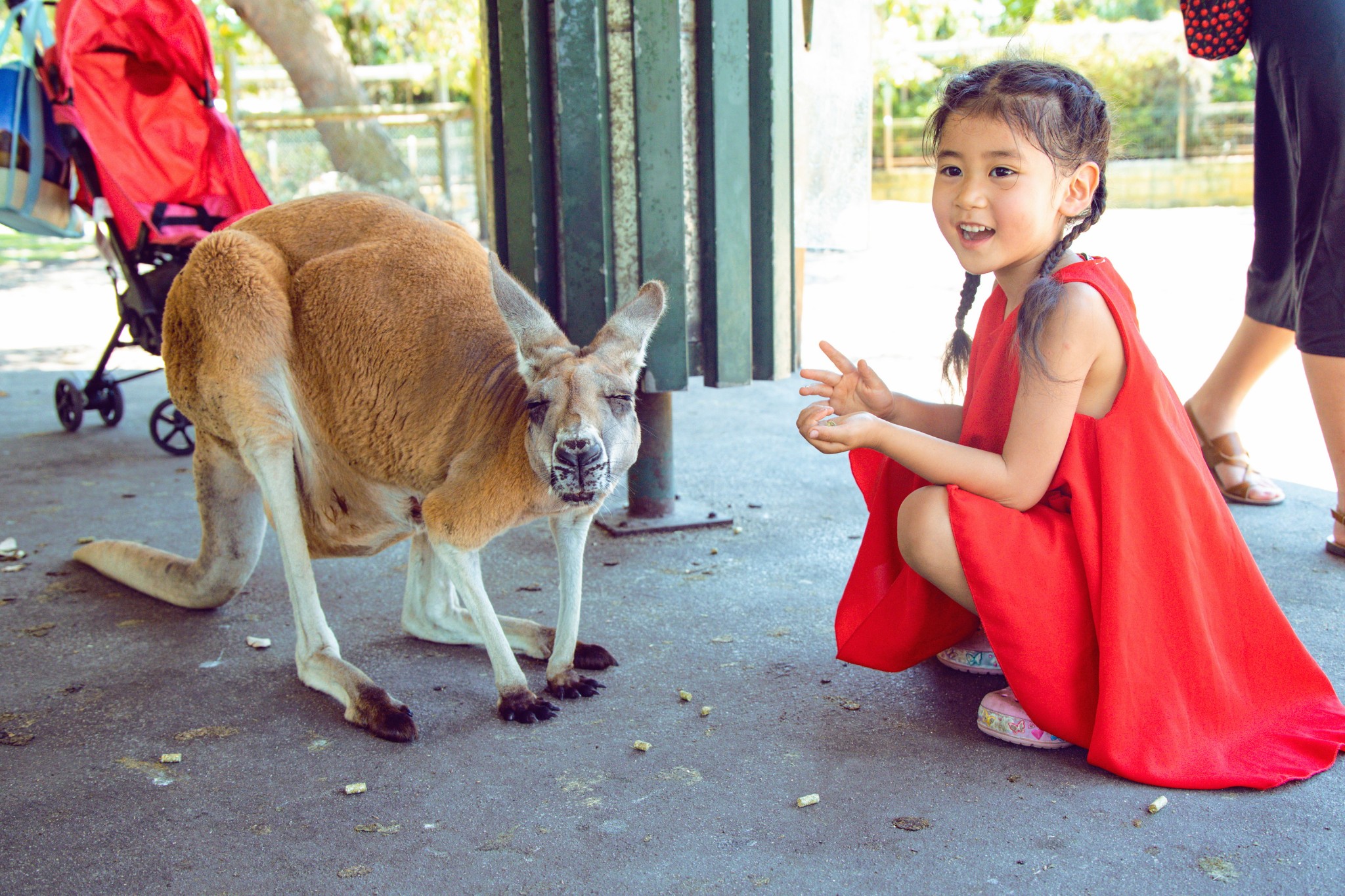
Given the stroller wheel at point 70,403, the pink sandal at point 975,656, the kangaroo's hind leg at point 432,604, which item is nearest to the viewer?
the pink sandal at point 975,656

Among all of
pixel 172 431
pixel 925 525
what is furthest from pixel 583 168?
pixel 172 431

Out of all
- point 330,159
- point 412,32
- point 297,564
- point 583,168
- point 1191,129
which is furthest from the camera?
point 412,32

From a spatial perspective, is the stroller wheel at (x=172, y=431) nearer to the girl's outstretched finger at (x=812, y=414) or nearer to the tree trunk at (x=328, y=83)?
the girl's outstretched finger at (x=812, y=414)

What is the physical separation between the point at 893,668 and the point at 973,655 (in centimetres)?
21

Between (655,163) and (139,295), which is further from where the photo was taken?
(139,295)

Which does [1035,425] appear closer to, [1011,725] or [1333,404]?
[1011,725]

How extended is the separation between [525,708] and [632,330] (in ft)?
2.85

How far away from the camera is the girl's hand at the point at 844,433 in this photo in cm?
216

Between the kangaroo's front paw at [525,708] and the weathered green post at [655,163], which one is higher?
the weathered green post at [655,163]

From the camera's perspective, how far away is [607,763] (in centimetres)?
223

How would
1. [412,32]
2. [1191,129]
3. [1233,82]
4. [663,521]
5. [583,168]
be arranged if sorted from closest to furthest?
[583,168] → [663,521] → [1191,129] → [1233,82] → [412,32]

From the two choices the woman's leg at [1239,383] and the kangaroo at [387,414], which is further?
the woman's leg at [1239,383]

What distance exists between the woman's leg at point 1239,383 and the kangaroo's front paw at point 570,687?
243 centimetres

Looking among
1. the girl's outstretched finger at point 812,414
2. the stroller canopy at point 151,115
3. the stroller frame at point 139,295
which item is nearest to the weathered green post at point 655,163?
the girl's outstretched finger at point 812,414
